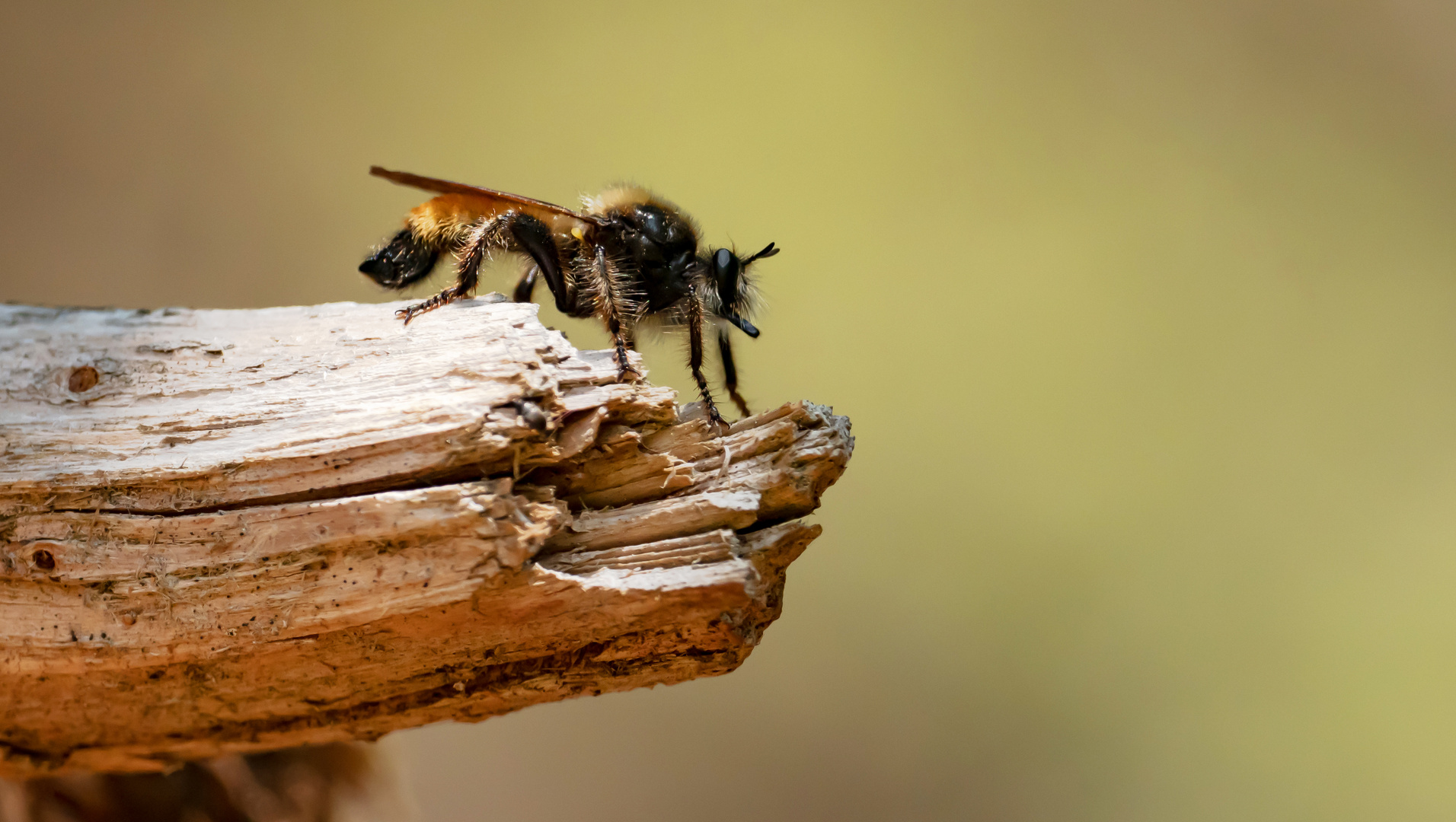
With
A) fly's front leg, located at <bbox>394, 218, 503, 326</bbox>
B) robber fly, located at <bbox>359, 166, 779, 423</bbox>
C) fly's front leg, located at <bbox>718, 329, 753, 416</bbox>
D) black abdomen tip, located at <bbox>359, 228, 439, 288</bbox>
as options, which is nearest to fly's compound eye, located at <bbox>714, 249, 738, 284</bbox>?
robber fly, located at <bbox>359, 166, 779, 423</bbox>

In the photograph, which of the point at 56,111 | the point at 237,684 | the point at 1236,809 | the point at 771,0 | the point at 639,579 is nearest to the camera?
the point at 639,579

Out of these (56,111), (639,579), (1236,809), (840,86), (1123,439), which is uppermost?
(840,86)


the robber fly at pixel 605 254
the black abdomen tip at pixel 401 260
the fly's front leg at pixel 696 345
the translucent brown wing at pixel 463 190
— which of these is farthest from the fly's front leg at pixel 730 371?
the black abdomen tip at pixel 401 260

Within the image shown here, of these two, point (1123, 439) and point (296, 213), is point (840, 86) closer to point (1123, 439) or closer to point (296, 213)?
point (1123, 439)

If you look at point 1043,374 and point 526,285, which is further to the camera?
point 1043,374

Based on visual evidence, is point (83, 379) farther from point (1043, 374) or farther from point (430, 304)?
point (1043, 374)

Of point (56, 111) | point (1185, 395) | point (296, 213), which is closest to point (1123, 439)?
point (1185, 395)

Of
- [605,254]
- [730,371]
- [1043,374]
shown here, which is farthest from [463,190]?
[1043,374]
